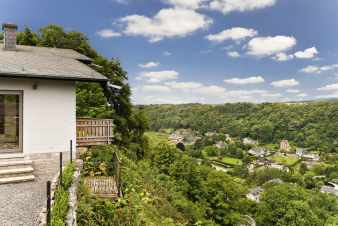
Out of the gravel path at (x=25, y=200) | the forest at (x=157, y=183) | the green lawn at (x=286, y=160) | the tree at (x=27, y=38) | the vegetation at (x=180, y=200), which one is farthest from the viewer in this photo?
the green lawn at (x=286, y=160)

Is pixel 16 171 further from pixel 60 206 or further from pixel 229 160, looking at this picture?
pixel 229 160

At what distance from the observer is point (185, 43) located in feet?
190

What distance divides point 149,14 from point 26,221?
39.0 metres

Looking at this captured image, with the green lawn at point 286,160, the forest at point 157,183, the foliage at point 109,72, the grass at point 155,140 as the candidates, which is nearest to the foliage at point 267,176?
the forest at point 157,183

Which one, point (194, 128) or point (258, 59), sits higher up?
point (258, 59)

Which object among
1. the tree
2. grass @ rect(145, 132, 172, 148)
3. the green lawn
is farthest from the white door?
the green lawn

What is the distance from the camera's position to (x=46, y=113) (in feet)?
27.9

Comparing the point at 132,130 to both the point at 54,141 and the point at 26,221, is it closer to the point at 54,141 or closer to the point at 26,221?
the point at 54,141

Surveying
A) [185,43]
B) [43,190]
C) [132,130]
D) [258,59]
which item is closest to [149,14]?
[185,43]

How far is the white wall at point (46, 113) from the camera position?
816 centimetres

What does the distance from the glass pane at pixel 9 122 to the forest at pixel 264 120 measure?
6574cm

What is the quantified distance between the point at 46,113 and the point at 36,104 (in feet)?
1.31

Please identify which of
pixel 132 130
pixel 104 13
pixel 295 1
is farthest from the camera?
pixel 295 1

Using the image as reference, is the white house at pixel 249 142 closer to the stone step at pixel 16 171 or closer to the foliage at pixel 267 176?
the foliage at pixel 267 176
